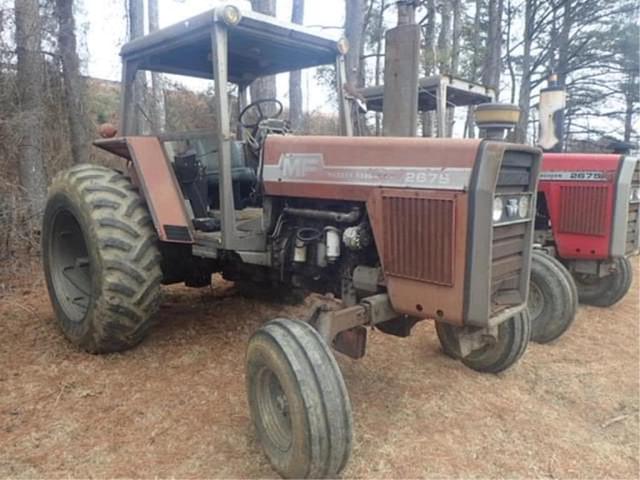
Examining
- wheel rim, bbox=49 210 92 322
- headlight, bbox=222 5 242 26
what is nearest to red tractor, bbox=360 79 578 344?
headlight, bbox=222 5 242 26

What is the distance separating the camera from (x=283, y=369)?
217cm

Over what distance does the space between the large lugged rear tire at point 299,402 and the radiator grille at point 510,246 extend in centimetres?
84

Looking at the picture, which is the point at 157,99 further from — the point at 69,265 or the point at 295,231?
the point at 295,231

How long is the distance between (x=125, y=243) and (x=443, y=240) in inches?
72.7

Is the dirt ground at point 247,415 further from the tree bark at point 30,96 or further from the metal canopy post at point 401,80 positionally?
the tree bark at point 30,96

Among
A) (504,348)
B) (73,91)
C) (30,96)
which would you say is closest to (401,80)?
(504,348)

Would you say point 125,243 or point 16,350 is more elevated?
point 125,243

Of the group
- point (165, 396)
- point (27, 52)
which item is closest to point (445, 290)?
point (165, 396)

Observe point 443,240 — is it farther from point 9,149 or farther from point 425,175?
point 9,149

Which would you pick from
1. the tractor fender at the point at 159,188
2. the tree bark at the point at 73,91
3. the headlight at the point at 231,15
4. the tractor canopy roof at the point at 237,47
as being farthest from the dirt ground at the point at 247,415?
the tree bark at the point at 73,91

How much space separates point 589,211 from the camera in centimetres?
452

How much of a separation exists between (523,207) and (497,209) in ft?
0.88

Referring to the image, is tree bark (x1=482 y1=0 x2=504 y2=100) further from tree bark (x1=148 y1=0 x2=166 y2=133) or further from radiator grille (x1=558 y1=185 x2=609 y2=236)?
radiator grille (x1=558 y1=185 x2=609 y2=236)

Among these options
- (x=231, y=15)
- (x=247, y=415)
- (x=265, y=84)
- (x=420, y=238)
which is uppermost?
(x=265, y=84)
